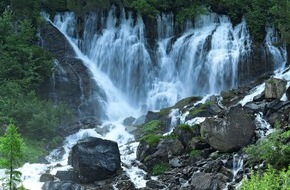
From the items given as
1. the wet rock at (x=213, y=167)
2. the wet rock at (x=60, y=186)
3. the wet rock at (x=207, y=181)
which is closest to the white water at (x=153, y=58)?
the wet rock at (x=60, y=186)

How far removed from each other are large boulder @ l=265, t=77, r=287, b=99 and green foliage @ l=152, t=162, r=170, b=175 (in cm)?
837

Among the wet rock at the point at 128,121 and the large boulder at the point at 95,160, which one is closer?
the large boulder at the point at 95,160

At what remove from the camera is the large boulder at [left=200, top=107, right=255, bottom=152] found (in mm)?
21453

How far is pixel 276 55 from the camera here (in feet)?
115

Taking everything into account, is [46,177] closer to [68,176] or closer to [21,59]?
[68,176]

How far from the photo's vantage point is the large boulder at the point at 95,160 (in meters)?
21.5

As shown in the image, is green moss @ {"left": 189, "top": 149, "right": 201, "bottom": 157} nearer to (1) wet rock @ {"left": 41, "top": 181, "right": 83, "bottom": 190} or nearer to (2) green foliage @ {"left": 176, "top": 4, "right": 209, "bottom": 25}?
(1) wet rock @ {"left": 41, "top": 181, "right": 83, "bottom": 190}

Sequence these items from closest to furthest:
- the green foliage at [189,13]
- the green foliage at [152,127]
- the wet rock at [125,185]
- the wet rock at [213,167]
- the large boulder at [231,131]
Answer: the wet rock at [213,167] < the wet rock at [125,185] < the large boulder at [231,131] < the green foliage at [152,127] < the green foliage at [189,13]

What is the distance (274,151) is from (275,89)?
947cm

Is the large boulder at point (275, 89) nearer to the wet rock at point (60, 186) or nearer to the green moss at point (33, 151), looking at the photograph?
the wet rock at point (60, 186)

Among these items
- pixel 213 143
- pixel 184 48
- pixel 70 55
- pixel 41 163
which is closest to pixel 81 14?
pixel 70 55

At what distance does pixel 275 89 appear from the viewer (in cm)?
2653

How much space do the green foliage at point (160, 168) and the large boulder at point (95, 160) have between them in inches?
71.6

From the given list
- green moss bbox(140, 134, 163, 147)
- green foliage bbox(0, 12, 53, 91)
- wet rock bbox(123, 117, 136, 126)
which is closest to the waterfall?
wet rock bbox(123, 117, 136, 126)
